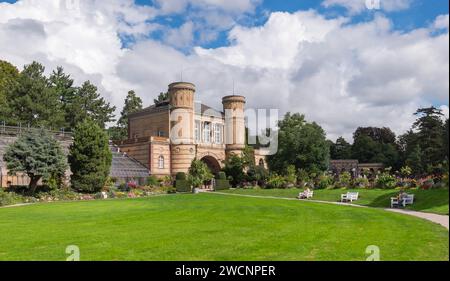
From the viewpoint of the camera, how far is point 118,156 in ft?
162

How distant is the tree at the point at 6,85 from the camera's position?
46.7 m

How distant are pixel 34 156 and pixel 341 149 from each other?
65.8 m

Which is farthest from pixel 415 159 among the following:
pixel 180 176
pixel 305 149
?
pixel 180 176

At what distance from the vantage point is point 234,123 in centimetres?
5594

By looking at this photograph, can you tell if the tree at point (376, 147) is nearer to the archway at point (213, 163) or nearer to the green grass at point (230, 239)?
the archway at point (213, 163)

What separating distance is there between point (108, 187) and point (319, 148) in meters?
21.8

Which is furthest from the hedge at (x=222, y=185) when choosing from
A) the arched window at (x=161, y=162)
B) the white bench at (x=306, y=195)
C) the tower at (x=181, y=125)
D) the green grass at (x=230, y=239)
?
the green grass at (x=230, y=239)

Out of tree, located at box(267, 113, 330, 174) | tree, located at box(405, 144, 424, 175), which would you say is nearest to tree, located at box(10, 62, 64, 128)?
tree, located at box(267, 113, 330, 174)

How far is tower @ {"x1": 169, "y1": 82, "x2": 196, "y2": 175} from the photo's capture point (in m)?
49.1

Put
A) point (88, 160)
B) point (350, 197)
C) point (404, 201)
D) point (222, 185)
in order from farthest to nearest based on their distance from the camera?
point (222, 185) → point (88, 160) → point (350, 197) → point (404, 201)

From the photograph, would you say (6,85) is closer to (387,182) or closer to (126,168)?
(126,168)
